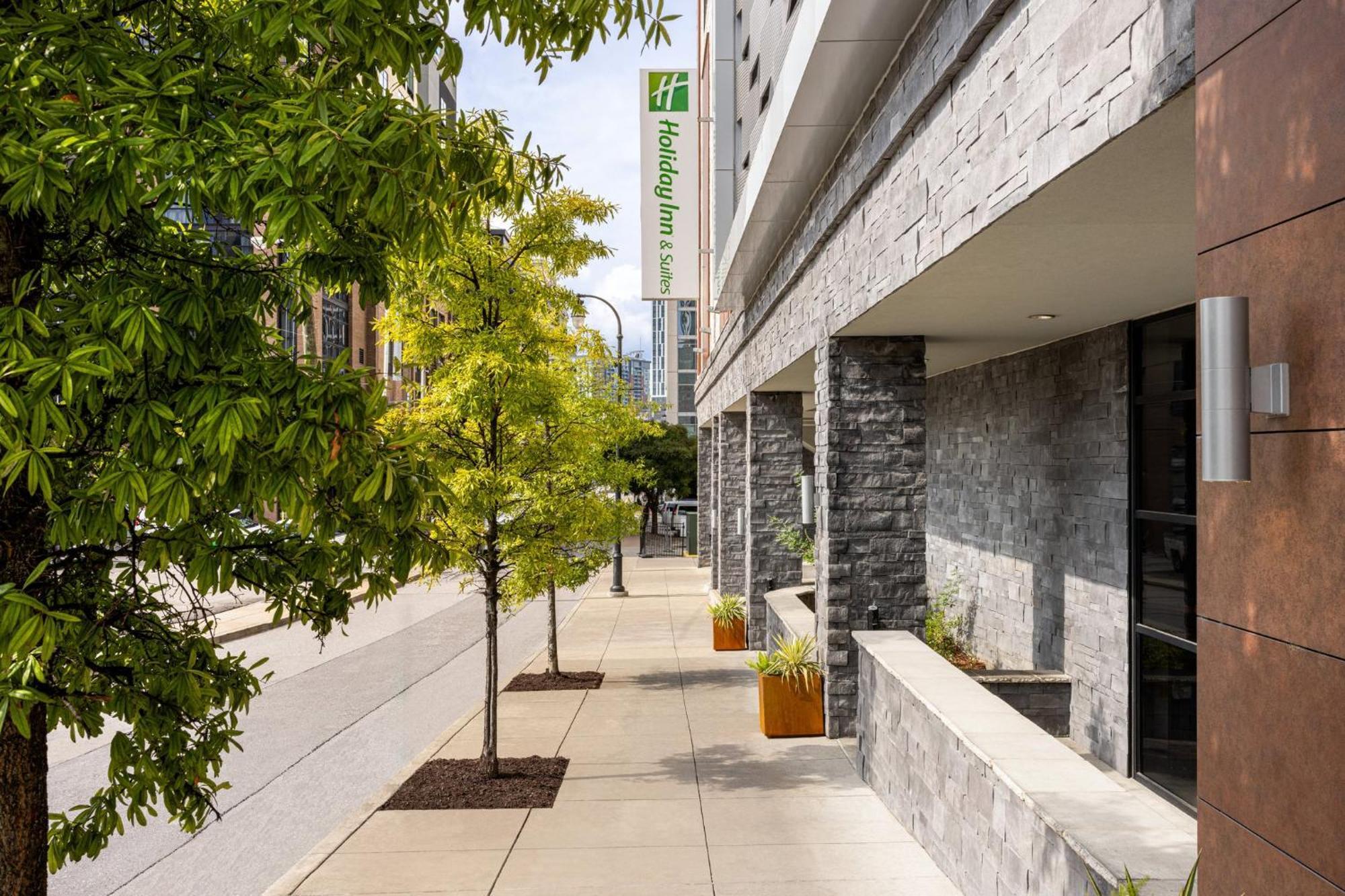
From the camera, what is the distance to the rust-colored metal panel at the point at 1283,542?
232cm

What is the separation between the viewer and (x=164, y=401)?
9.80ft

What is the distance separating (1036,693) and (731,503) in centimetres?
1061

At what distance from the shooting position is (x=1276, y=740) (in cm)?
249

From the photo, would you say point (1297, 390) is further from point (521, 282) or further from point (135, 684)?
point (521, 282)

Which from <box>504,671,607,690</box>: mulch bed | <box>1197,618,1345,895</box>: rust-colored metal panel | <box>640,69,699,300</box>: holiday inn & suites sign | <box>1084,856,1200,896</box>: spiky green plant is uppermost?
<box>640,69,699,300</box>: holiday inn & suites sign

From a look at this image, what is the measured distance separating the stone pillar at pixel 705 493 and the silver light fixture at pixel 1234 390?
74.6 ft

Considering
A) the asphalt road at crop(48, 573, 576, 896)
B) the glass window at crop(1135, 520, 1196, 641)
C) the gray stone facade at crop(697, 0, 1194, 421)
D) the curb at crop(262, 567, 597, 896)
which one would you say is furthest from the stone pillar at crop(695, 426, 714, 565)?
the glass window at crop(1135, 520, 1196, 641)

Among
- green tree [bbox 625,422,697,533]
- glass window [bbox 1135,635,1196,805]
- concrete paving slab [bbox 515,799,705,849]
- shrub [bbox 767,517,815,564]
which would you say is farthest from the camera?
green tree [bbox 625,422,697,533]

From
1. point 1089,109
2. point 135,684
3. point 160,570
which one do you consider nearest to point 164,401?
point 160,570

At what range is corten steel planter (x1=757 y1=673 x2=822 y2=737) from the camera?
9.93m

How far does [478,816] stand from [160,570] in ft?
18.4

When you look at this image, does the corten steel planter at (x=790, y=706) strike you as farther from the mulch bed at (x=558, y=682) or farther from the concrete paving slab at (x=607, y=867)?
the mulch bed at (x=558, y=682)

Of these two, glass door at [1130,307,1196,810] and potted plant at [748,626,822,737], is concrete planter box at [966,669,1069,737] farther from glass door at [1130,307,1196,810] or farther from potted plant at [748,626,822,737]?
potted plant at [748,626,822,737]

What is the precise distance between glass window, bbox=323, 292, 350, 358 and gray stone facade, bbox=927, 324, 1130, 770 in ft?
147
